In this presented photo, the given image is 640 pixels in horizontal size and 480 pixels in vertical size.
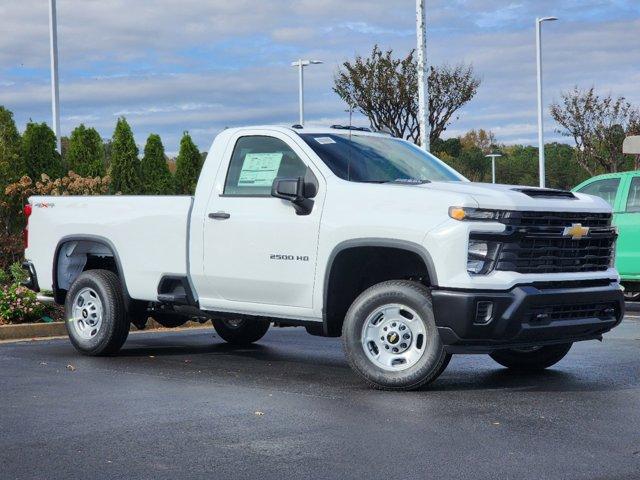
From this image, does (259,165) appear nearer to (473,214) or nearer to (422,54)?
(473,214)

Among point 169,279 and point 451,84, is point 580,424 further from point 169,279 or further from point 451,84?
point 451,84

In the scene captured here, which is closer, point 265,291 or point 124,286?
point 265,291

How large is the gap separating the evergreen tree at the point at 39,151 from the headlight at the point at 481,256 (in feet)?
50.1

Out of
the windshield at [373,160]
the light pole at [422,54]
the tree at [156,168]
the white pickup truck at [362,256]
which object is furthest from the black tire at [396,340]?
the tree at [156,168]

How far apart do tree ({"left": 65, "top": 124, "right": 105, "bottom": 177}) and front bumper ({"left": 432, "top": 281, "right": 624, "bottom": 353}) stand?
16840mm

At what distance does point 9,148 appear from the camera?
21.2m

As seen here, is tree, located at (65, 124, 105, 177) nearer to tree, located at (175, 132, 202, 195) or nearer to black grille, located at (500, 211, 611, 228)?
tree, located at (175, 132, 202, 195)

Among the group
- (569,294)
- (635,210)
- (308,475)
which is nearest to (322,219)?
(569,294)

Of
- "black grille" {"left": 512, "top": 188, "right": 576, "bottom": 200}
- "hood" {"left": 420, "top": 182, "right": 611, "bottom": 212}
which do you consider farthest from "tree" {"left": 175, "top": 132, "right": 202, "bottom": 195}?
"black grille" {"left": 512, "top": 188, "right": 576, "bottom": 200}

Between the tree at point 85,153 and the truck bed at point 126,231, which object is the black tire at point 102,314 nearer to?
the truck bed at point 126,231

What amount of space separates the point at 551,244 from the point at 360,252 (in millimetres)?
1467

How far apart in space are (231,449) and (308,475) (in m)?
0.78

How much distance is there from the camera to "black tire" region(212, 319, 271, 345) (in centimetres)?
1209

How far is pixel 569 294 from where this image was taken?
8.58m
